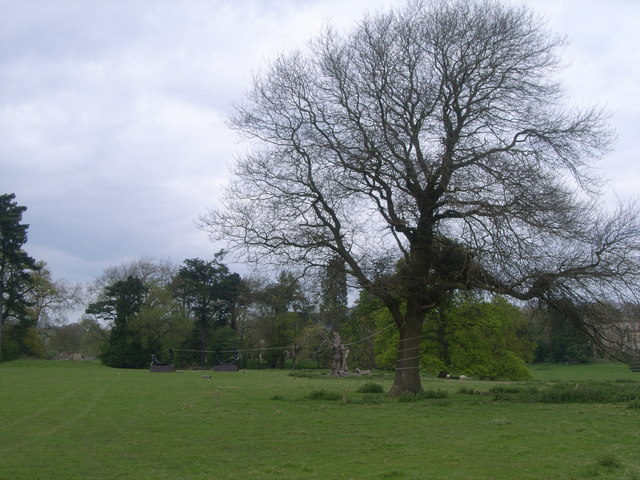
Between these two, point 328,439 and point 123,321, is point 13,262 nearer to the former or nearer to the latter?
point 123,321

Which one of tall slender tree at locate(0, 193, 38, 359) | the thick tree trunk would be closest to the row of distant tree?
tall slender tree at locate(0, 193, 38, 359)

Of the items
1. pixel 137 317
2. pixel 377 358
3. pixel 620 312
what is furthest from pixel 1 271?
pixel 620 312

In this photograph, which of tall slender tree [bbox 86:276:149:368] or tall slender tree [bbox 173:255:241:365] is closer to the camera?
tall slender tree [bbox 86:276:149:368]

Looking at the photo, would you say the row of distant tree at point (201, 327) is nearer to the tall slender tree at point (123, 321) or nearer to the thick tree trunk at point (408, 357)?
the tall slender tree at point (123, 321)

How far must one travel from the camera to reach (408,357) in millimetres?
23297

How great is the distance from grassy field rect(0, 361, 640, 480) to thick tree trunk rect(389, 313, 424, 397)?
0.95m

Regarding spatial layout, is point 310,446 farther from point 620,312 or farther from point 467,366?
point 467,366

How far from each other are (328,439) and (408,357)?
391 inches

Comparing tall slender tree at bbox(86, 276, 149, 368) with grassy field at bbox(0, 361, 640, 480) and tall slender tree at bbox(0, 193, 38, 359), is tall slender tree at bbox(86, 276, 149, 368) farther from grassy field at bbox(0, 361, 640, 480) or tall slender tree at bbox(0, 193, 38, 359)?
grassy field at bbox(0, 361, 640, 480)

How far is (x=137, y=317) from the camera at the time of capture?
2950 inches

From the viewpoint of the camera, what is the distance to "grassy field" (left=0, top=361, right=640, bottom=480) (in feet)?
33.4

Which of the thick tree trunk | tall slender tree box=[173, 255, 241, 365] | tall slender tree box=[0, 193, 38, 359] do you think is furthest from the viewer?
tall slender tree box=[173, 255, 241, 365]

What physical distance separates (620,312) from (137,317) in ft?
213

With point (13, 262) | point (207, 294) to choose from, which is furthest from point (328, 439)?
point (207, 294)
